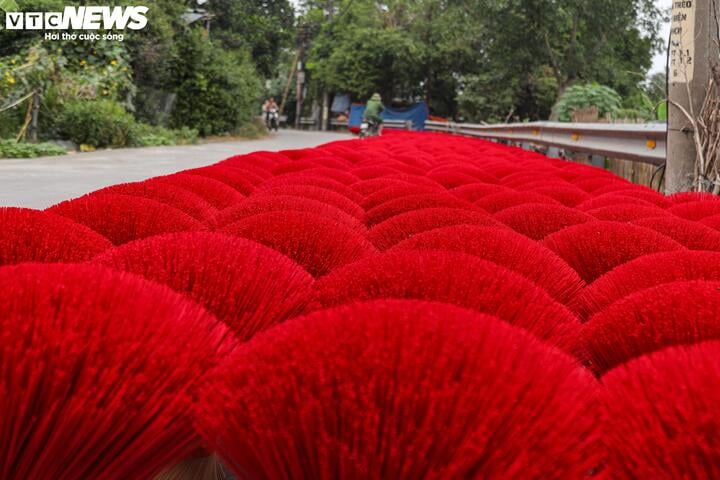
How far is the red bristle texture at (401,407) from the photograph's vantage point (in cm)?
38

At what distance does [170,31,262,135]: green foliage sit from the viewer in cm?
1919

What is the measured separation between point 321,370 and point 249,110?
21.7 meters

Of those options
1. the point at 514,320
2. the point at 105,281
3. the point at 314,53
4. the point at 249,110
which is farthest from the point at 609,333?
the point at 314,53

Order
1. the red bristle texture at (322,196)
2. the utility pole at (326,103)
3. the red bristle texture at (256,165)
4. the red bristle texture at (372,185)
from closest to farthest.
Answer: the red bristle texture at (322,196)
the red bristle texture at (372,185)
the red bristle texture at (256,165)
the utility pole at (326,103)

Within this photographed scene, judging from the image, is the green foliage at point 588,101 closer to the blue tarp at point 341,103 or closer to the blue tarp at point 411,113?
the blue tarp at point 411,113

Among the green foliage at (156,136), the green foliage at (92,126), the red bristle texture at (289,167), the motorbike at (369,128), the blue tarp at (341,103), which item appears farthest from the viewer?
the blue tarp at (341,103)

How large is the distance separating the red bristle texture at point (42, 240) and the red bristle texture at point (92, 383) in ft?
0.99

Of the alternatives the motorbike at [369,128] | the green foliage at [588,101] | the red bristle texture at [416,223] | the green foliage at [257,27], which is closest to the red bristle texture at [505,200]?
the red bristle texture at [416,223]

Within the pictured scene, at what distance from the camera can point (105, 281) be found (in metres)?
0.51

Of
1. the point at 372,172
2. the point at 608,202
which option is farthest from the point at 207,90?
the point at 608,202

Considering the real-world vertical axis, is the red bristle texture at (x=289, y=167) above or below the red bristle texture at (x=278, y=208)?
below

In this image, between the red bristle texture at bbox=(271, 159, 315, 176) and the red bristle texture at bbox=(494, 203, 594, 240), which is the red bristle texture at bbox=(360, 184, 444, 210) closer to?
the red bristle texture at bbox=(494, 203, 594, 240)

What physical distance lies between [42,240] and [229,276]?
0.25 meters

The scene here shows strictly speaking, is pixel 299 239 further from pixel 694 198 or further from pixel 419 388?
pixel 694 198
